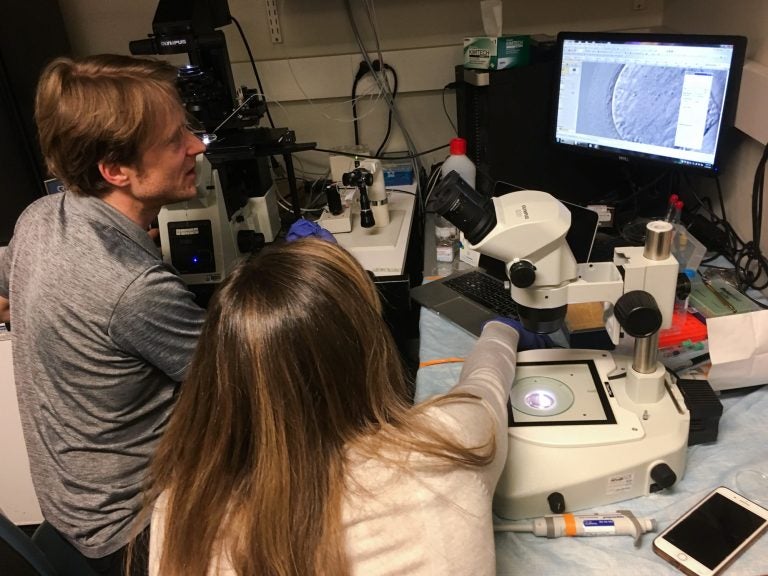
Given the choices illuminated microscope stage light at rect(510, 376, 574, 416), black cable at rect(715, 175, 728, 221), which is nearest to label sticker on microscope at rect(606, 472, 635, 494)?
illuminated microscope stage light at rect(510, 376, 574, 416)

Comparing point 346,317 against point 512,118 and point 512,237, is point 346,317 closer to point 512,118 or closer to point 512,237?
point 512,237

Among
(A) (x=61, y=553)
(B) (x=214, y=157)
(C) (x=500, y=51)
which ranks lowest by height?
(A) (x=61, y=553)

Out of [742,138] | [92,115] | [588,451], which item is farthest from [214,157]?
[742,138]

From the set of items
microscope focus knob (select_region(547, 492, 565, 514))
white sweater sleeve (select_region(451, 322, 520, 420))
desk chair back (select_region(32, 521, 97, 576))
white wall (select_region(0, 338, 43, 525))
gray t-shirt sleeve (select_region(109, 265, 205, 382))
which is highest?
gray t-shirt sleeve (select_region(109, 265, 205, 382))

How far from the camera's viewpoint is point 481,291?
1.43m

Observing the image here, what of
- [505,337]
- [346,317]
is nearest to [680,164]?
[505,337]

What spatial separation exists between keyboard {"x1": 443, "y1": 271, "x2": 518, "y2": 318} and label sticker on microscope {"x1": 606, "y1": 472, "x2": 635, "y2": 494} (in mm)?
497

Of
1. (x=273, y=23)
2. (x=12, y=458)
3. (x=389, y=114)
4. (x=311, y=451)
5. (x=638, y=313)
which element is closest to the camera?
(x=311, y=451)

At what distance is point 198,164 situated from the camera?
1.34 m

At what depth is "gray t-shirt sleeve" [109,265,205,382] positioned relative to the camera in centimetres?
102

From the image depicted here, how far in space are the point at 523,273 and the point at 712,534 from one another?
424 mm

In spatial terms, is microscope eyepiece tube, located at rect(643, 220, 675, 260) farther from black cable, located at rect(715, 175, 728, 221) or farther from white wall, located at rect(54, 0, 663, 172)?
white wall, located at rect(54, 0, 663, 172)

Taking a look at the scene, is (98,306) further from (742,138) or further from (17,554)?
(742,138)

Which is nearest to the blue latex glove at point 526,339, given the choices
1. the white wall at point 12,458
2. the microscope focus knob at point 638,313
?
the microscope focus knob at point 638,313
